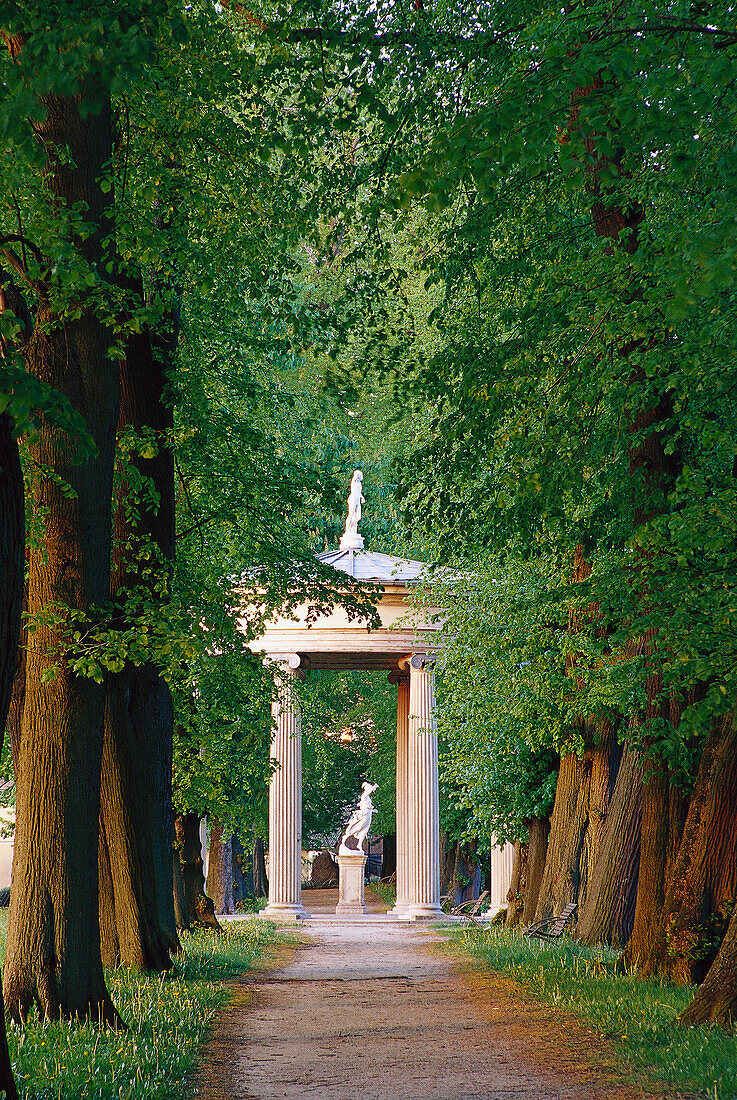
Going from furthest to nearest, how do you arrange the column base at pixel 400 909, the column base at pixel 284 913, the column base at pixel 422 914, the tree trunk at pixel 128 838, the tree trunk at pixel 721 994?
1. the column base at pixel 400 909
2. the column base at pixel 284 913
3. the column base at pixel 422 914
4. the tree trunk at pixel 128 838
5. the tree trunk at pixel 721 994

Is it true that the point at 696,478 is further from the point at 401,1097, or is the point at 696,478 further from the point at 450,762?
the point at 450,762

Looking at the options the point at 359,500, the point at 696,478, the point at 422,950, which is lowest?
the point at 422,950

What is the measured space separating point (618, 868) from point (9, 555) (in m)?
12.7

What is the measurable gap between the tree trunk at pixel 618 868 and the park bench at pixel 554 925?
2.44m

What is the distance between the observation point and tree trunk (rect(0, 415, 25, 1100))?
22.8ft

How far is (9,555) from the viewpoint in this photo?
23.0 feet

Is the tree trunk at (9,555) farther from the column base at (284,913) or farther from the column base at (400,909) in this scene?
the column base at (400,909)

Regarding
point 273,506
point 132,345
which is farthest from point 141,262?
point 273,506

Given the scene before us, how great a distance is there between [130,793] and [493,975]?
6447 millimetres

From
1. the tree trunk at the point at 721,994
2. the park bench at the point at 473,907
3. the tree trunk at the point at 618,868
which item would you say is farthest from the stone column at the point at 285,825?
the tree trunk at the point at 721,994

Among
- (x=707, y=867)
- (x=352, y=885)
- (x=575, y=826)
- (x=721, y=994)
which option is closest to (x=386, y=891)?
(x=352, y=885)

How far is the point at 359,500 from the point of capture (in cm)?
3781

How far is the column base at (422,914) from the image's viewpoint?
33.7 meters

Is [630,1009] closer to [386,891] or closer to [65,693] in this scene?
[65,693]
